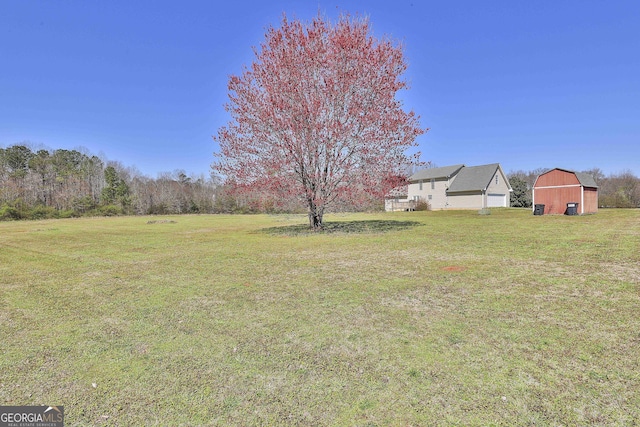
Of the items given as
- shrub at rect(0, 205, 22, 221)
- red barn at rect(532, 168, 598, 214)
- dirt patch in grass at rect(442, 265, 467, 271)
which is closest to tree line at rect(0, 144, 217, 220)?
shrub at rect(0, 205, 22, 221)

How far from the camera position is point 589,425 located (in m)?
2.06

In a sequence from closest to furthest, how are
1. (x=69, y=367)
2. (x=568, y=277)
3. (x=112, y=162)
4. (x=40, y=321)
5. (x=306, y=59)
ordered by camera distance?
(x=69, y=367)
(x=40, y=321)
(x=568, y=277)
(x=306, y=59)
(x=112, y=162)

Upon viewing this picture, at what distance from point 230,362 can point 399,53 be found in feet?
51.8

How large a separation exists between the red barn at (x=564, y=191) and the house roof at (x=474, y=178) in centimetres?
1117

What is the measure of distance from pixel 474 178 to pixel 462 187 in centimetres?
171

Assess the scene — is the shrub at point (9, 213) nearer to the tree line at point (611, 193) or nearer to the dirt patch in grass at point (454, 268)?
the dirt patch in grass at point (454, 268)

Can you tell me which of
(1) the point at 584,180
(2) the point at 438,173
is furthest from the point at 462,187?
(1) the point at 584,180

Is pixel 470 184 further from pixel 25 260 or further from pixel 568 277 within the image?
pixel 25 260

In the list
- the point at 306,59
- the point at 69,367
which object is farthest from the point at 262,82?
the point at 69,367

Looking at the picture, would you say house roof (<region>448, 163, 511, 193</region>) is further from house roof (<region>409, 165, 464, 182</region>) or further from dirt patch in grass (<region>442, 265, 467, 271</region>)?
dirt patch in grass (<region>442, 265, 467, 271</region>)

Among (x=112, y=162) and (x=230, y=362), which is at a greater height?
(x=112, y=162)

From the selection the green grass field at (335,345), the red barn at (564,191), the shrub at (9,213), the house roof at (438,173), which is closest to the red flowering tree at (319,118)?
the green grass field at (335,345)

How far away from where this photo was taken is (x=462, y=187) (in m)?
36.5

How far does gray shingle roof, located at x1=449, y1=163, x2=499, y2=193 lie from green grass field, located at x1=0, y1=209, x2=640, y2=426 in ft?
100
